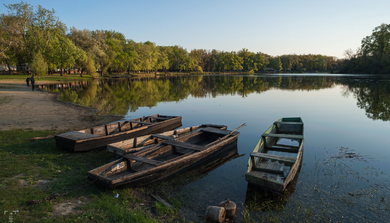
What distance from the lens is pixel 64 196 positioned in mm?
5582

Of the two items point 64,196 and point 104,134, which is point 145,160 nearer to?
point 64,196

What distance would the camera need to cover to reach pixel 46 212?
4805mm

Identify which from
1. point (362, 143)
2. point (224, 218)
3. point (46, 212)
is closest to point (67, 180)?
point (46, 212)

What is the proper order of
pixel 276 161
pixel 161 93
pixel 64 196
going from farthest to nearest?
pixel 161 93 < pixel 276 161 < pixel 64 196

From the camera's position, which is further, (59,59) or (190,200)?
(59,59)

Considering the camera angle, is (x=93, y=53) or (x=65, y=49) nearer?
(x=65, y=49)

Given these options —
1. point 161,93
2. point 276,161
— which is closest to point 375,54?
Answer: point 161,93

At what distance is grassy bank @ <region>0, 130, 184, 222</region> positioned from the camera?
483cm

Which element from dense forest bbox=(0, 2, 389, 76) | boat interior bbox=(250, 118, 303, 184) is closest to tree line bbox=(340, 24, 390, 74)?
dense forest bbox=(0, 2, 389, 76)

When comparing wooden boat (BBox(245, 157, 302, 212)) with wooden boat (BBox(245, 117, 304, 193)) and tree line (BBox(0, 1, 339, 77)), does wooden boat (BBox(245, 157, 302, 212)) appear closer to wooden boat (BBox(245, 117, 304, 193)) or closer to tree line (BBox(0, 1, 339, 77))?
wooden boat (BBox(245, 117, 304, 193))

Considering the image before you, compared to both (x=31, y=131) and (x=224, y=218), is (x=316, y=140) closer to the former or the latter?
(x=224, y=218)

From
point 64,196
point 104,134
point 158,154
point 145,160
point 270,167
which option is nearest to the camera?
point 64,196

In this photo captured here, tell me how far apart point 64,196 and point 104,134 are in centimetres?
567

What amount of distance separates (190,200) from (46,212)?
3489 millimetres
